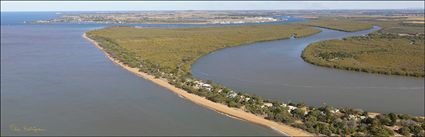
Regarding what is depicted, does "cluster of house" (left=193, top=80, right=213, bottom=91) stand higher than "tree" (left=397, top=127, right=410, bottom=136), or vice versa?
"cluster of house" (left=193, top=80, right=213, bottom=91)

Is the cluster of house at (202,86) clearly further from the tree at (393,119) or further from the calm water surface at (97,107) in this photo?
the tree at (393,119)


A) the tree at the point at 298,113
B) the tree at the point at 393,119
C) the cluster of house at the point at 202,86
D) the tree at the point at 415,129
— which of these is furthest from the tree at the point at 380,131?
the cluster of house at the point at 202,86

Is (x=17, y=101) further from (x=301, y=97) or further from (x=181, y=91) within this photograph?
(x=301, y=97)

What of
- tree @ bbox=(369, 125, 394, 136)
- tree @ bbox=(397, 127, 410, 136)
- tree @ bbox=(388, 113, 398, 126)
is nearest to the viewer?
tree @ bbox=(369, 125, 394, 136)

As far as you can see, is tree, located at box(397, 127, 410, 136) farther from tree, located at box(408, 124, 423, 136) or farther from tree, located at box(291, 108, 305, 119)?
tree, located at box(291, 108, 305, 119)

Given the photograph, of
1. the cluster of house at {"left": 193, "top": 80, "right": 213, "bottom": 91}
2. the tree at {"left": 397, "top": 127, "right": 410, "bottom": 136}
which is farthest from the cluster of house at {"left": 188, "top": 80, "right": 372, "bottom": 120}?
the tree at {"left": 397, "top": 127, "right": 410, "bottom": 136}

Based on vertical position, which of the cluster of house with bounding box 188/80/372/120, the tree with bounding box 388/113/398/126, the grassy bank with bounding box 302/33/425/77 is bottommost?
the tree with bounding box 388/113/398/126

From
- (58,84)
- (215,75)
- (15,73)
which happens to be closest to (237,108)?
(215,75)
